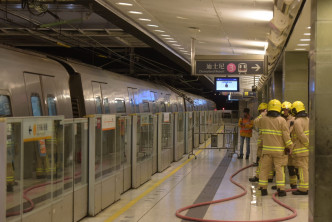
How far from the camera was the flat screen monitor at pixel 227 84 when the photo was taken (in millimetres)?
25656

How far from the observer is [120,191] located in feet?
33.2

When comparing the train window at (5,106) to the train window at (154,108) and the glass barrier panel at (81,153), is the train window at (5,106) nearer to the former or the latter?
the glass barrier panel at (81,153)

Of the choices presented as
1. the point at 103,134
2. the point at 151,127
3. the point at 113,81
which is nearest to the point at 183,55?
the point at 113,81

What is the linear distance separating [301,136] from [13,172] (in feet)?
21.3

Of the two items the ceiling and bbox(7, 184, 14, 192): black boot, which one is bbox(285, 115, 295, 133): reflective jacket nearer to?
the ceiling

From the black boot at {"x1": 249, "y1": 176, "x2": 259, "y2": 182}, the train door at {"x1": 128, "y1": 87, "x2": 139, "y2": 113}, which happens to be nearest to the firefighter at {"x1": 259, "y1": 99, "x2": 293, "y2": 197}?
the black boot at {"x1": 249, "y1": 176, "x2": 259, "y2": 182}

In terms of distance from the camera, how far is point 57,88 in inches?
418

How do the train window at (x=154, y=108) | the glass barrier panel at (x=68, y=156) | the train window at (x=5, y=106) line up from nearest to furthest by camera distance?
the glass barrier panel at (x=68, y=156) < the train window at (x=5, y=106) < the train window at (x=154, y=108)

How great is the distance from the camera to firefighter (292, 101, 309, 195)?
10.3 metres

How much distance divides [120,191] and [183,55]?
12.4 metres

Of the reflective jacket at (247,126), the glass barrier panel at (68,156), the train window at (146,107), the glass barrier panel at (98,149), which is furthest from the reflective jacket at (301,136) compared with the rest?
the train window at (146,107)

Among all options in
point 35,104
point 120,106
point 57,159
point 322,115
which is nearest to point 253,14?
point 322,115

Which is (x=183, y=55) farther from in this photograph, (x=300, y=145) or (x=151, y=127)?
(x=300, y=145)

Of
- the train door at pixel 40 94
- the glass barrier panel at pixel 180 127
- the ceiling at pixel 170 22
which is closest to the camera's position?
the train door at pixel 40 94
